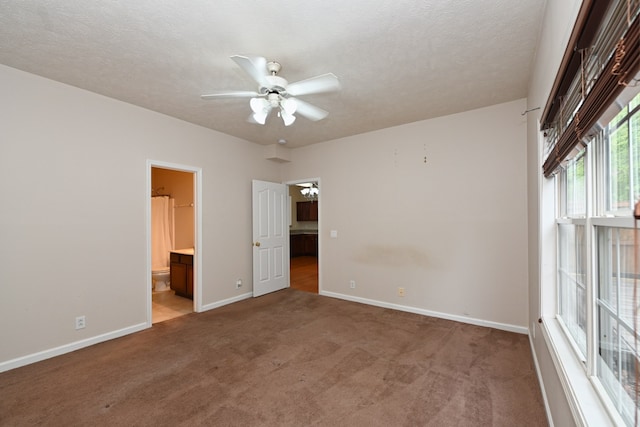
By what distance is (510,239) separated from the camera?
3.10 meters

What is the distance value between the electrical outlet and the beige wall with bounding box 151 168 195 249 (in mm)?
2395

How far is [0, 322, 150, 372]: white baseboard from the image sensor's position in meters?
2.38

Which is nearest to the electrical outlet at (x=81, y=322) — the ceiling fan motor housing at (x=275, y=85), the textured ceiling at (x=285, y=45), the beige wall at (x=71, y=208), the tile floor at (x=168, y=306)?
the beige wall at (x=71, y=208)

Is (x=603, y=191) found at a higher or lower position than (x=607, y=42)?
lower

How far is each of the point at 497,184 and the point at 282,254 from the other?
3.59 m

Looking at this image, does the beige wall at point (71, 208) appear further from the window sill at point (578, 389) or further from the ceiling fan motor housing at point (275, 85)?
the window sill at point (578, 389)

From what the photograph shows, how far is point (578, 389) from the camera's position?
1162 mm

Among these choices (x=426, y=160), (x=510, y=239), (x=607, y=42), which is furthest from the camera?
(x=426, y=160)

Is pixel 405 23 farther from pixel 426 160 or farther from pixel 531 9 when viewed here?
pixel 426 160

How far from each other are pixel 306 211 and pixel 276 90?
716 cm

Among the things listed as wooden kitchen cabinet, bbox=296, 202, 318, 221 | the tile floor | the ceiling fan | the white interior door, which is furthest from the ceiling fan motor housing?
wooden kitchen cabinet, bbox=296, 202, 318, 221

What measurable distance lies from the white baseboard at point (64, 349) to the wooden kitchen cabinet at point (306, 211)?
6296mm

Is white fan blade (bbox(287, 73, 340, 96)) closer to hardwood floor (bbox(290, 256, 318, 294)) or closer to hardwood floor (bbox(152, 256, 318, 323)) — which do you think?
hardwood floor (bbox(152, 256, 318, 323))

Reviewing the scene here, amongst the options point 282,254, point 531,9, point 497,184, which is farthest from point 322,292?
point 531,9
